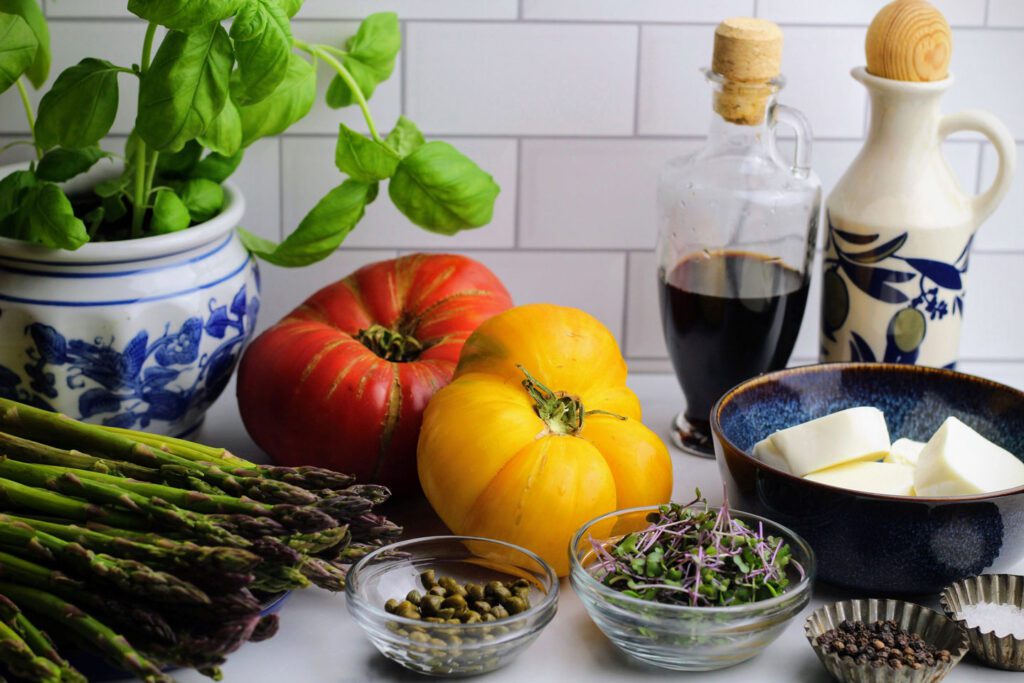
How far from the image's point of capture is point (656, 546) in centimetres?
83

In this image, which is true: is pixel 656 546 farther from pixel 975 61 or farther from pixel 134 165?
pixel 975 61

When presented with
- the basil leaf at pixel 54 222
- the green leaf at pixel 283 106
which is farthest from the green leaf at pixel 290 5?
the basil leaf at pixel 54 222

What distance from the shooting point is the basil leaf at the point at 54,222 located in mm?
908

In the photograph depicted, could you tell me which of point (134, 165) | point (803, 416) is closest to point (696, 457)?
point (803, 416)

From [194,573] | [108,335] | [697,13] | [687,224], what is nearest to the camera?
[194,573]

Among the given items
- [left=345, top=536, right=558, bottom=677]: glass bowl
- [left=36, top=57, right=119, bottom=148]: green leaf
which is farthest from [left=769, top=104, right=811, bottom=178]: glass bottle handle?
[left=36, top=57, right=119, bottom=148]: green leaf

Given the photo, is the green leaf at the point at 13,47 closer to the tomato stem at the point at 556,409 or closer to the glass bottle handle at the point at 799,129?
the tomato stem at the point at 556,409

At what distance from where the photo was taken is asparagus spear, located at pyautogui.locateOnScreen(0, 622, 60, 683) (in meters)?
0.71

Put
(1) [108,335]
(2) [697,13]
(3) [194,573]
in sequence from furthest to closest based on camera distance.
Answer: (2) [697,13] < (1) [108,335] < (3) [194,573]

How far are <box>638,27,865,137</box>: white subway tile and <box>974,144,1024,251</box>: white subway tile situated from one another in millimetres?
148

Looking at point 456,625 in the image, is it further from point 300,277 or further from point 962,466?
point 300,277

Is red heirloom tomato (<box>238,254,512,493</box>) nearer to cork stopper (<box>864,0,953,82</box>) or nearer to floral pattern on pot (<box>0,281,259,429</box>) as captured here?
floral pattern on pot (<box>0,281,259,429</box>)

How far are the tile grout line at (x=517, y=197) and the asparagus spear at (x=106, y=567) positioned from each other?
630mm

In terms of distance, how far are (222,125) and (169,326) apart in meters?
0.17
